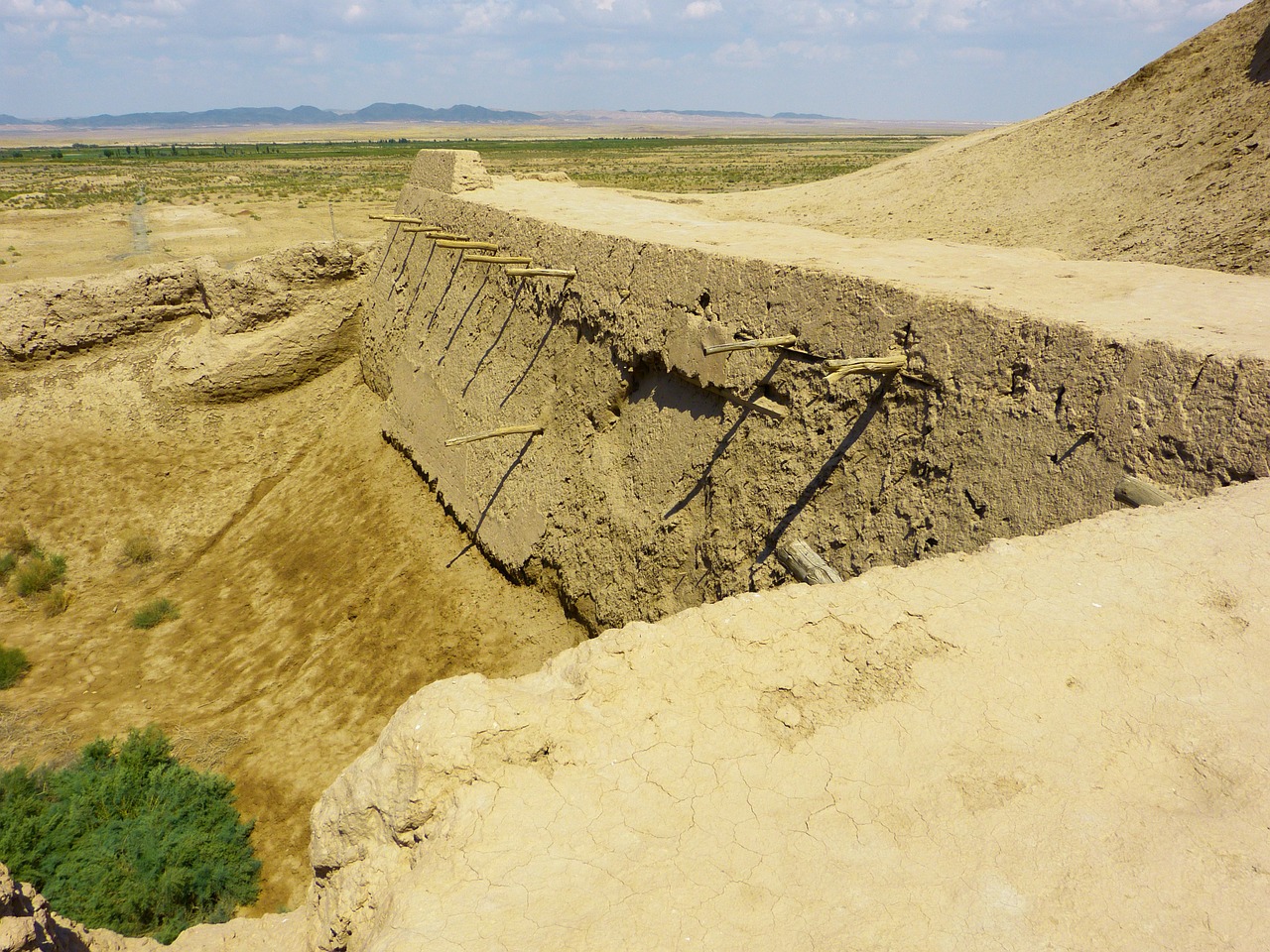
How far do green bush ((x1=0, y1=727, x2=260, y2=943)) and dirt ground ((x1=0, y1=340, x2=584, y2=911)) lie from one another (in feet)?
1.03

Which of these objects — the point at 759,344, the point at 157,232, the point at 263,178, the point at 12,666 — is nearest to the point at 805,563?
the point at 759,344

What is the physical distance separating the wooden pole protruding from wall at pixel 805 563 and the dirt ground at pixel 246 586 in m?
2.66

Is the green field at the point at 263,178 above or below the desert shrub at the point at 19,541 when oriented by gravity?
above

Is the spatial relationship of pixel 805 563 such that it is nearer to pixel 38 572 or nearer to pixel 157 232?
pixel 38 572

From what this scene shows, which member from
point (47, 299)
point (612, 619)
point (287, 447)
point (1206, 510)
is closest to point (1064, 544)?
point (1206, 510)

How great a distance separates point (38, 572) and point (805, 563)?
32.7ft

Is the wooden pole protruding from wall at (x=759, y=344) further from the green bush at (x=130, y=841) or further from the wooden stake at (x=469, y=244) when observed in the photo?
the green bush at (x=130, y=841)

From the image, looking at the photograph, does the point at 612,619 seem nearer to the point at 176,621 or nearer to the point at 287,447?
the point at 176,621

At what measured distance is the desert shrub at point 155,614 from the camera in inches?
365

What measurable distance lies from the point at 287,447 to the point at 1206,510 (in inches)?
454

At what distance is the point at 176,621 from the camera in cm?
937

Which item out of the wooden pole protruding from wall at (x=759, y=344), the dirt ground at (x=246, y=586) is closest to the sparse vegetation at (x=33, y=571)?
the dirt ground at (x=246, y=586)

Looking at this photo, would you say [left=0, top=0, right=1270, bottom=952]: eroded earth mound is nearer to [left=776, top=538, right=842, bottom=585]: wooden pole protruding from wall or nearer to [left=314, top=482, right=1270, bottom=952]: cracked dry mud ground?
[left=314, top=482, right=1270, bottom=952]: cracked dry mud ground

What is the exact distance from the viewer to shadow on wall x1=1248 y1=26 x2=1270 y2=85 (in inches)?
414
